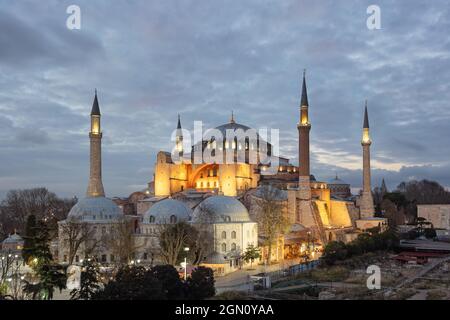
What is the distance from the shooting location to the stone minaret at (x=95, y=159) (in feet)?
119

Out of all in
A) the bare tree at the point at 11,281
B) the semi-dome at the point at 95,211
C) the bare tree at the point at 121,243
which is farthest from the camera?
the semi-dome at the point at 95,211

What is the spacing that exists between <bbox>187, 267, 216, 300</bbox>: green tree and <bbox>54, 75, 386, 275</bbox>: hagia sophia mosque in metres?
8.92

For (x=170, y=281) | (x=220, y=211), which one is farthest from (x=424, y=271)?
(x=170, y=281)

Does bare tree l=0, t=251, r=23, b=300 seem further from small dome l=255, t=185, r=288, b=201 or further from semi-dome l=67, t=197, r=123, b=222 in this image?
small dome l=255, t=185, r=288, b=201

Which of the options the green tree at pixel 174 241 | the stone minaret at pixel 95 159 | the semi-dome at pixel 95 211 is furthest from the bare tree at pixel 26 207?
the green tree at pixel 174 241

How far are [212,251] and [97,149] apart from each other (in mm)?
13797

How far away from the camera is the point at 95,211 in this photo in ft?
101

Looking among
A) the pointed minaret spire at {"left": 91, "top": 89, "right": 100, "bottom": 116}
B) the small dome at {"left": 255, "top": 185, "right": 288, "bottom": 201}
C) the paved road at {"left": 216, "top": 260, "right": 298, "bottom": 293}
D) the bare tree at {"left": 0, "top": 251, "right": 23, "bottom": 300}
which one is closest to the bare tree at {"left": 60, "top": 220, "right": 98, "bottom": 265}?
the bare tree at {"left": 0, "top": 251, "right": 23, "bottom": 300}

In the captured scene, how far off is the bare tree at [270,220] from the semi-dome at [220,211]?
1.36 m

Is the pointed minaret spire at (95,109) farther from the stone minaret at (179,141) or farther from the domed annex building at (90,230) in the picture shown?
the stone minaret at (179,141)

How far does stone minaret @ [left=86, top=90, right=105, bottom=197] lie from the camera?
3612cm

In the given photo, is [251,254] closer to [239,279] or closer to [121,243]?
[239,279]
